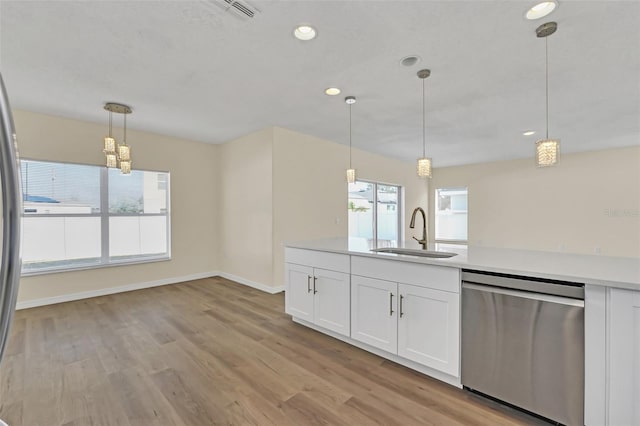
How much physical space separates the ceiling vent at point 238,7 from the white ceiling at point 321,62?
45 mm

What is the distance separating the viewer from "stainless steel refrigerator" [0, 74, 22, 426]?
475 millimetres

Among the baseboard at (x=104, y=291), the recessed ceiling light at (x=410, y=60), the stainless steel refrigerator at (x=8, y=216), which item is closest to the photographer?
the stainless steel refrigerator at (x=8, y=216)

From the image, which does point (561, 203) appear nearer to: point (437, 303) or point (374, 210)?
point (374, 210)

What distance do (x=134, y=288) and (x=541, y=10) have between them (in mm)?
5847

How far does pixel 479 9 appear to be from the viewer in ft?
6.61

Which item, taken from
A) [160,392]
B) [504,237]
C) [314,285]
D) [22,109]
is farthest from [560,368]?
[504,237]

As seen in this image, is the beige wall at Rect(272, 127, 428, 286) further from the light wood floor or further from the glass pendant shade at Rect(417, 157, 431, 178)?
the glass pendant shade at Rect(417, 157, 431, 178)

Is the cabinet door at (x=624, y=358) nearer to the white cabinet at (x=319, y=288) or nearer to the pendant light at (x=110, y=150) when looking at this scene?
the white cabinet at (x=319, y=288)

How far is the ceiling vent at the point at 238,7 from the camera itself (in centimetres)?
195

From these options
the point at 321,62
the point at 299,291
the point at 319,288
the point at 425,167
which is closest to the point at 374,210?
the point at 425,167

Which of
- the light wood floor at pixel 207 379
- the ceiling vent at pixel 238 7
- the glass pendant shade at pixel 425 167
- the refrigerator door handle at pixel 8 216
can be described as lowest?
the light wood floor at pixel 207 379

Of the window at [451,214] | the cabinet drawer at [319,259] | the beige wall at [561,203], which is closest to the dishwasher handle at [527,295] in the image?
the cabinet drawer at [319,259]

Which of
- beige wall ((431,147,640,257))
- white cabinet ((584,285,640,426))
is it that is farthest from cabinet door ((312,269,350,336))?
beige wall ((431,147,640,257))

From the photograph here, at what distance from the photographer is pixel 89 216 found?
4383mm
